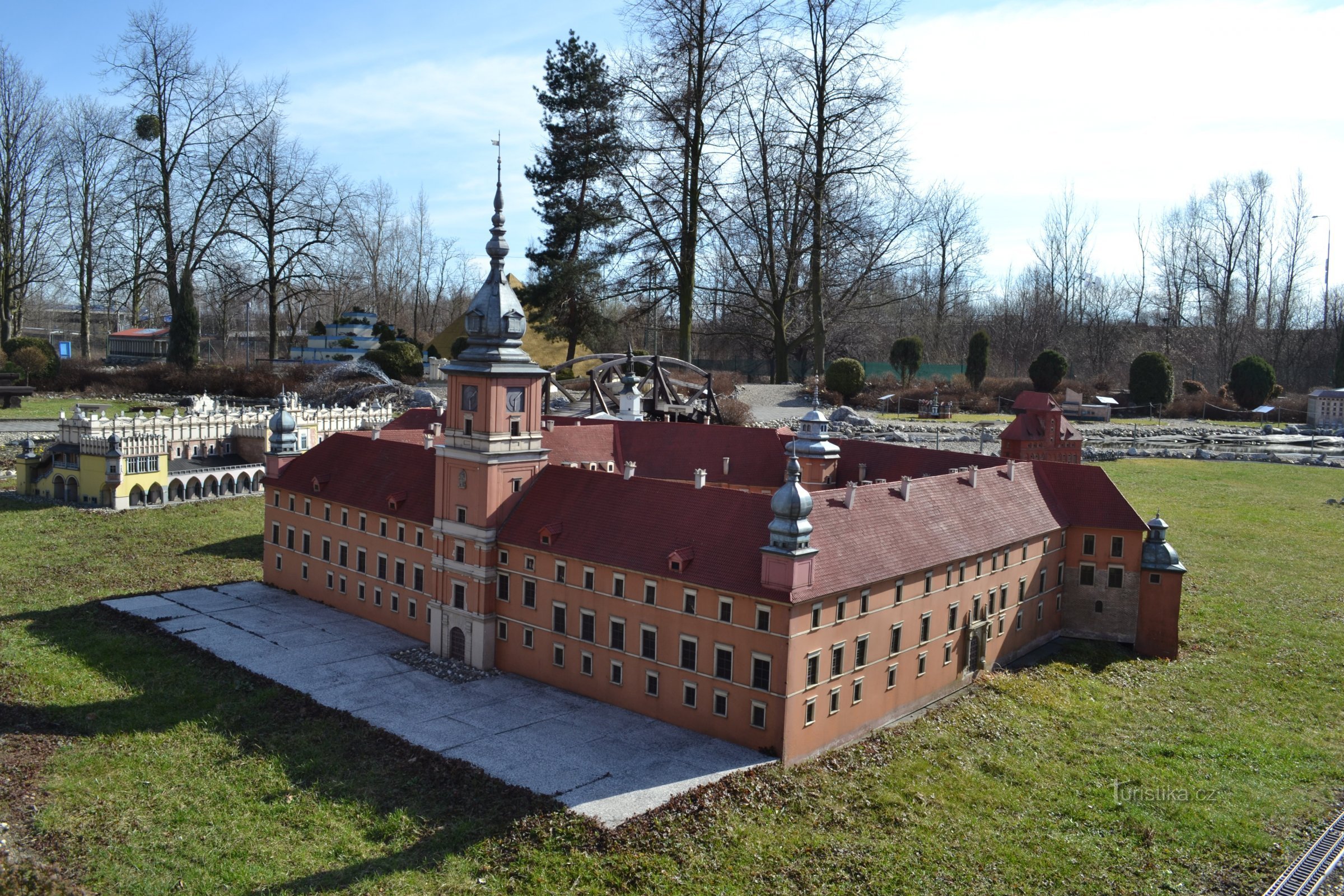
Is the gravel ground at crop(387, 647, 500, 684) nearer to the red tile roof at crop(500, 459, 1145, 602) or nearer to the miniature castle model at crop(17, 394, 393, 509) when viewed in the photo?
the red tile roof at crop(500, 459, 1145, 602)

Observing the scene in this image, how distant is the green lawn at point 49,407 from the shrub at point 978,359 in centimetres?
6488

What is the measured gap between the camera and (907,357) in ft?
281

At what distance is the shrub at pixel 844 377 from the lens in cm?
7750

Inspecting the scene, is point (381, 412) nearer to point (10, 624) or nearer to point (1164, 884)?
point (10, 624)

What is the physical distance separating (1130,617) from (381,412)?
49.3 m

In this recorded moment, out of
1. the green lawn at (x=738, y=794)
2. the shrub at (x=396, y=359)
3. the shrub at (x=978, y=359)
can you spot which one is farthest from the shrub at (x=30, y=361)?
the shrub at (x=978, y=359)

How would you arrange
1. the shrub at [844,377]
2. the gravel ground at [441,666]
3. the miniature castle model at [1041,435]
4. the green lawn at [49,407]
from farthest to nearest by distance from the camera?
the shrub at [844,377] < the green lawn at [49,407] < the miniature castle model at [1041,435] < the gravel ground at [441,666]

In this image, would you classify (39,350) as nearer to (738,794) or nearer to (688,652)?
(688,652)

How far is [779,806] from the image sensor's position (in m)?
22.4

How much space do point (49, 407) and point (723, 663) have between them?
2664 inches

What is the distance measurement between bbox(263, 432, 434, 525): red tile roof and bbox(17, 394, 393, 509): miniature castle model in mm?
6686

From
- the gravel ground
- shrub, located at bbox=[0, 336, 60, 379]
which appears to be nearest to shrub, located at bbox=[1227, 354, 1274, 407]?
the gravel ground

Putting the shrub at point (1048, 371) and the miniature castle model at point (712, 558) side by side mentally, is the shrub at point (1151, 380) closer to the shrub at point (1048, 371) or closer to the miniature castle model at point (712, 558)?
the shrub at point (1048, 371)

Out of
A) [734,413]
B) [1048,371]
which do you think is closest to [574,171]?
[734,413]
